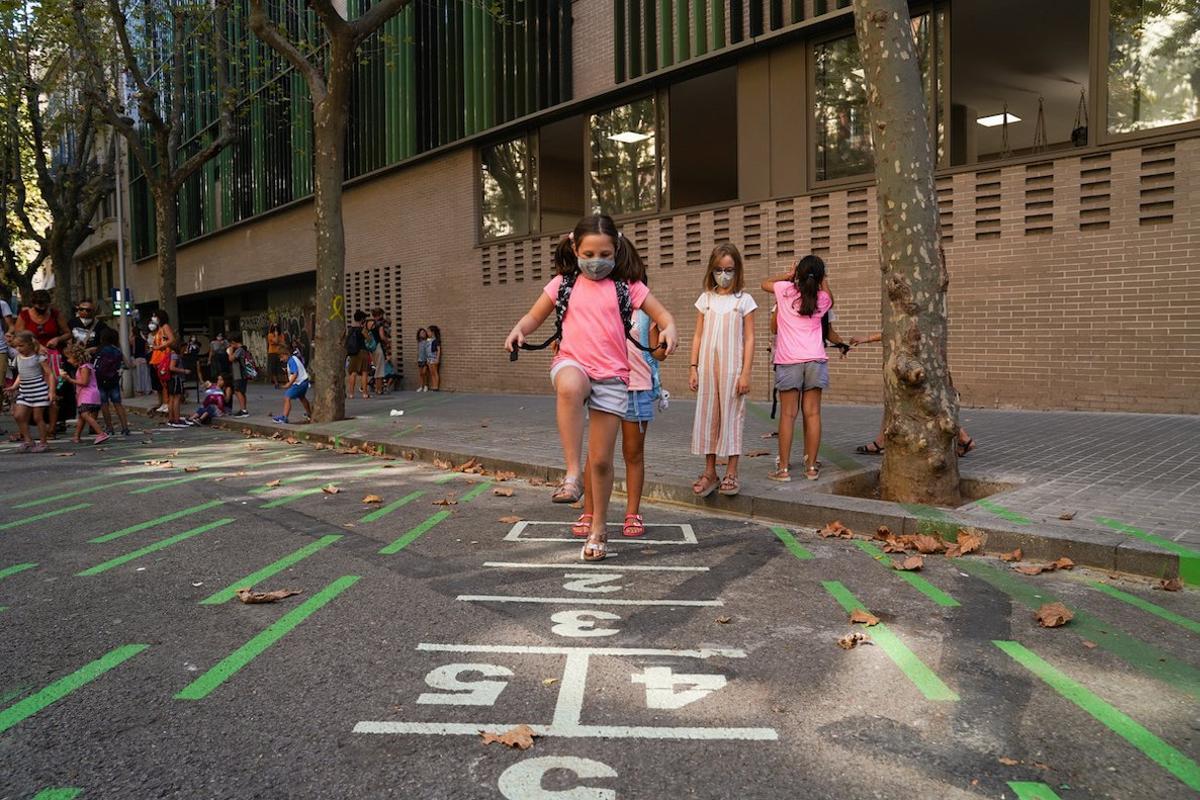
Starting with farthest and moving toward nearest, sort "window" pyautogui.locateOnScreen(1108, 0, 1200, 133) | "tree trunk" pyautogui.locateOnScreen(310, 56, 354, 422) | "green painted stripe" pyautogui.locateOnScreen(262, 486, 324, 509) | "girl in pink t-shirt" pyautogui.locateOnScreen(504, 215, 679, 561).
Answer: "tree trunk" pyautogui.locateOnScreen(310, 56, 354, 422) < "window" pyautogui.locateOnScreen(1108, 0, 1200, 133) < "green painted stripe" pyautogui.locateOnScreen(262, 486, 324, 509) < "girl in pink t-shirt" pyautogui.locateOnScreen(504, 215, 679, 561)

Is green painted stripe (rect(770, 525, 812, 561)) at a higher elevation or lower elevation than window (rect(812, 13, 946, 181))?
lower

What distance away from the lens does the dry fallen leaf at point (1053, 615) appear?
371 centimetres

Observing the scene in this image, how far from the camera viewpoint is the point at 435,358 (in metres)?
20.0

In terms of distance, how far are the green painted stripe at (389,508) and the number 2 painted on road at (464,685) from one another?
3.06 m

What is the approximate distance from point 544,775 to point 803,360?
4.97m

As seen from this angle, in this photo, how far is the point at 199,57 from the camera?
2944cm

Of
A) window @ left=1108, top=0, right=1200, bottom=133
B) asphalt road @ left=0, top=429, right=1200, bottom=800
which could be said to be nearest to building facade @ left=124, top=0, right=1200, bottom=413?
window @ left=1108, top=0, right=1200, bottom=133

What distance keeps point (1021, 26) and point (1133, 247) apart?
4.34m

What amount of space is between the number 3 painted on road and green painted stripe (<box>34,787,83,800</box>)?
1.16 metres

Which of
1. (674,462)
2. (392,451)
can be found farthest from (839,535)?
(392,451)

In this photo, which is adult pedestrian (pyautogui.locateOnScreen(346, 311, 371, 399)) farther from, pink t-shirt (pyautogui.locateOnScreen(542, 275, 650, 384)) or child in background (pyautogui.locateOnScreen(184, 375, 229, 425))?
pink t-shirt (pyautogui.locateOnScreen(542, 275, 650, 384))

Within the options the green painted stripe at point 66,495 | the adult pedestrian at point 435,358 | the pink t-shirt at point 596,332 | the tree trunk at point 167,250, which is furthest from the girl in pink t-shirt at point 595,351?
the tree trunk at point 167,250

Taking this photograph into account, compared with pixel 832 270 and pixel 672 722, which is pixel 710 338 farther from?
pixel 832 270

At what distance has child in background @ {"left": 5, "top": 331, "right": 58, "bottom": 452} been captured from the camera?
33.9 feet
